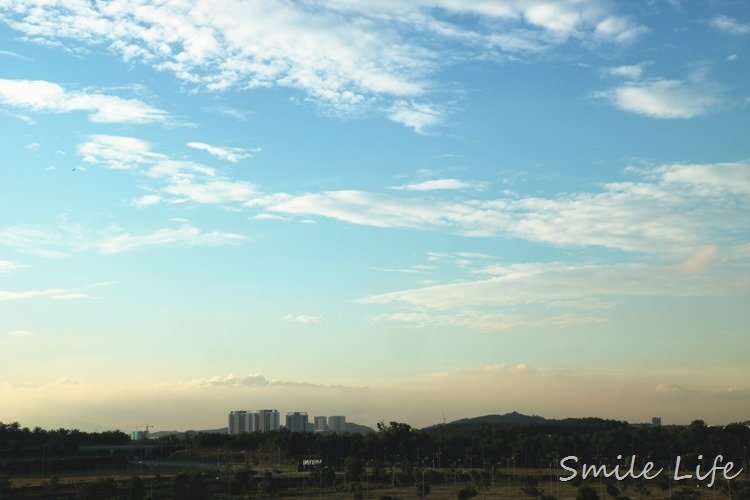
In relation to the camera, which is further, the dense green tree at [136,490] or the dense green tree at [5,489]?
the dense green tree at [136,490]

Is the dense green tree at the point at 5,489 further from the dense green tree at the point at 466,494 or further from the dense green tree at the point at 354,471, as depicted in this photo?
the dense green tree at the point at 466,494

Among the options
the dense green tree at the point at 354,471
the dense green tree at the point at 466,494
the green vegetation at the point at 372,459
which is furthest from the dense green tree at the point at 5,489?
the dense green tree at the point at 466,494

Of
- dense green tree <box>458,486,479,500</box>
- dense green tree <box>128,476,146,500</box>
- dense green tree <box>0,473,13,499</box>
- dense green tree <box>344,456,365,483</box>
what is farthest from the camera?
dense green tree <box>344,456,365,483</box>

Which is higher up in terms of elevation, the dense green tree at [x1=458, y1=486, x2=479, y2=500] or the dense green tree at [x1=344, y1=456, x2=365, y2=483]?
the dense green tree at [x1=344, y1=456, x2=365, y2=483]

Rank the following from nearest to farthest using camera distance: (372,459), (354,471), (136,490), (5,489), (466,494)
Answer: (136,490), (5,489), (466,494), (354,471), (372,459)

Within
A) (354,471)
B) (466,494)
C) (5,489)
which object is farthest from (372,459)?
(5,489)

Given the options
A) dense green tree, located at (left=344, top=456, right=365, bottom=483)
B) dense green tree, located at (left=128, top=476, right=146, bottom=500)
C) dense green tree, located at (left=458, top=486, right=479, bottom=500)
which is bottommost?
dense green tree, located at (left=458, top=486, right=479, bottom=500)

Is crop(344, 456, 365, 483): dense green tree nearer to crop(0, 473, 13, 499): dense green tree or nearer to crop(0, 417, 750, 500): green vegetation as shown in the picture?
crop(0, 417, 750, 500): green vegetation

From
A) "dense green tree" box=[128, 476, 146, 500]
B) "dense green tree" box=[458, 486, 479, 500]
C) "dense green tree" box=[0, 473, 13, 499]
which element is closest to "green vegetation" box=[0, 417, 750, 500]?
"dense green tree" box=[458, 486, 479, 500]

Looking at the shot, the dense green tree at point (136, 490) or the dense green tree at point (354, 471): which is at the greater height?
the dense green tree at point (136, 490)

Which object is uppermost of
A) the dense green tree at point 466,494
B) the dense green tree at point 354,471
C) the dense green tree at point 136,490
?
the dense green tree at point 136,490

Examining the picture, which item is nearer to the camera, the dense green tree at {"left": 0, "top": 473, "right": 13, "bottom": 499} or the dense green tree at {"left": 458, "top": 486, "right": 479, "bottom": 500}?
the dense green tree at {"left": 0, "top": 473, "right": 13, "bottom": 499}

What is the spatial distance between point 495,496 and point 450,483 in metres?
19.5

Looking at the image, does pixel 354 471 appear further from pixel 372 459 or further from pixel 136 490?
pixel 136 490
